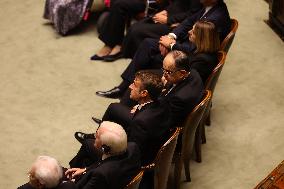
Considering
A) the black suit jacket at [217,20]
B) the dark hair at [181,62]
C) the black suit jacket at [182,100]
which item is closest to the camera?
the black suit jacket at [182,100]

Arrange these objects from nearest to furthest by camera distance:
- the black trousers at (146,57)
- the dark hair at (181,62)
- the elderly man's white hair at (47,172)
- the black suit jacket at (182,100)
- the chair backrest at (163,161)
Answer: the elderly man's white hair at (47,172)
the chair backrest at (163,161)
the black suit jacket at (182,100)
the dark hair at (181,62)
the black trousers at (146,57)

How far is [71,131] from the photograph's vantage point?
4.68m

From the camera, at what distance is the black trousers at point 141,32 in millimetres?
5234

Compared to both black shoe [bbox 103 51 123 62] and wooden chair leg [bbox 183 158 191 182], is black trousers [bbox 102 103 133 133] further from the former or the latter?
Answer: black shoe [bbox 103 51 123 62]

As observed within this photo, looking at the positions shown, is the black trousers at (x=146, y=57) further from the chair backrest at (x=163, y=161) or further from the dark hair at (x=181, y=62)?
the chair backrest at (x=163, y=161)

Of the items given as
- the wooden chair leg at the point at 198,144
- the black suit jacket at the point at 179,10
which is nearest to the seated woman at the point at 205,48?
the wooden chair leg at the point at 198,144

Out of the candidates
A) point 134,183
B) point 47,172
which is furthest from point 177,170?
point 47,172

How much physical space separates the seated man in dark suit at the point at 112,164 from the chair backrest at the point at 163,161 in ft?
0.65

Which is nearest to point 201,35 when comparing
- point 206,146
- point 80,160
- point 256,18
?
point 206,146

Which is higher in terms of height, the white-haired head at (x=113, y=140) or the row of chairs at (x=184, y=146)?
the white-haired head at (x=113, y=140)

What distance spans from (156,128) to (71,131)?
1285 millimetres

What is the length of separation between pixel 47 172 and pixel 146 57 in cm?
200

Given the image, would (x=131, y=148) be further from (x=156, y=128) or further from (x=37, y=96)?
(x=37, y=96)

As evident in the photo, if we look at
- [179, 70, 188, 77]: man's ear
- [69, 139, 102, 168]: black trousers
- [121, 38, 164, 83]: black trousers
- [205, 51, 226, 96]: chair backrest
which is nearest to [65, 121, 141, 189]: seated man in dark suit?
[69, 139, 102, 168]: black trousers
